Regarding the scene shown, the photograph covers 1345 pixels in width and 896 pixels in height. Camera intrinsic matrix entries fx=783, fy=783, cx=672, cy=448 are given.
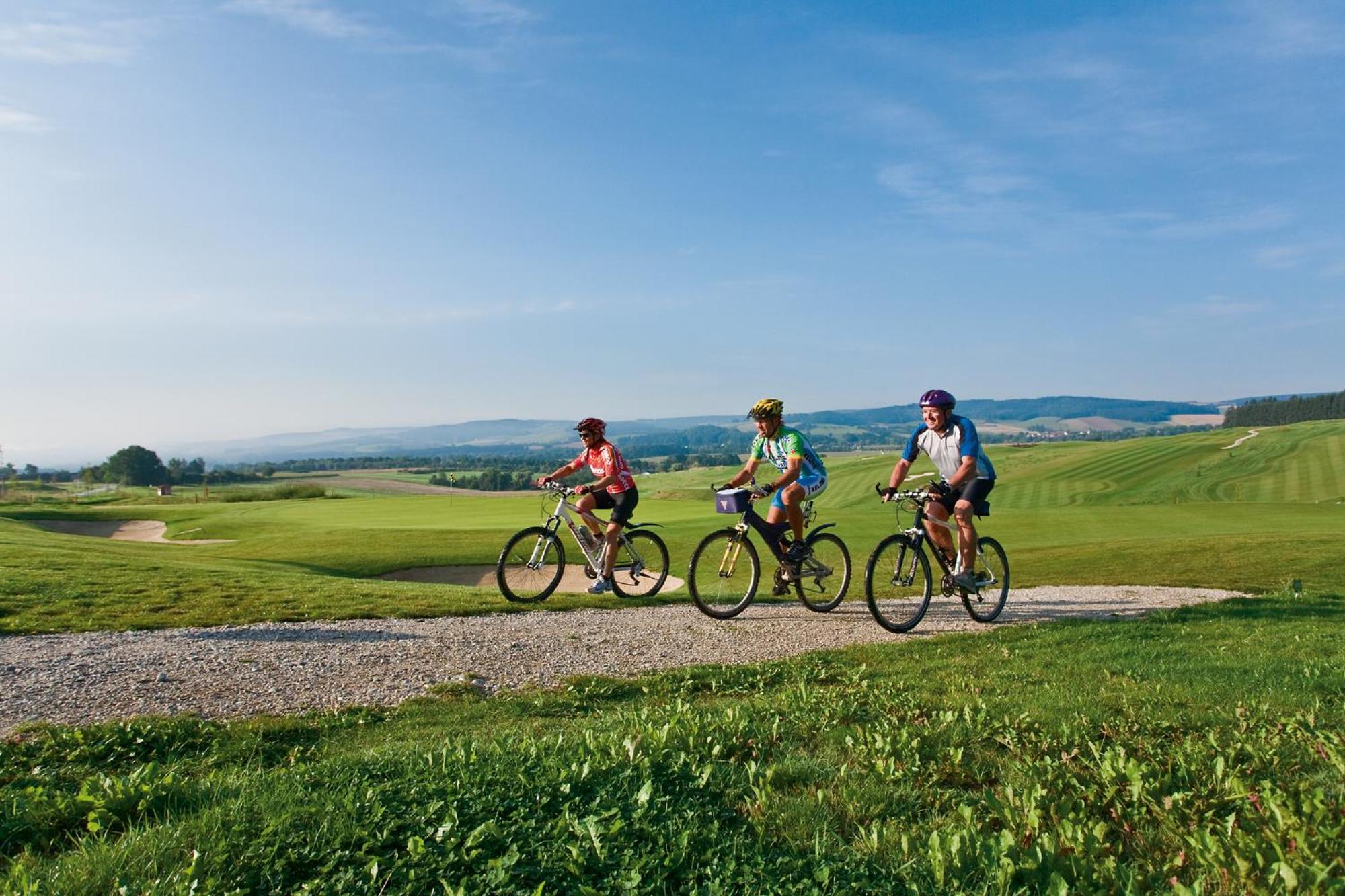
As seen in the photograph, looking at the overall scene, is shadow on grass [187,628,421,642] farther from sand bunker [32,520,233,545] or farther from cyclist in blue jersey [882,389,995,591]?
sand bunker [32,520,233,545]

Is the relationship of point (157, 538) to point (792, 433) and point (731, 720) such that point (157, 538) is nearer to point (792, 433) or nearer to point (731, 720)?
point (792, 433)

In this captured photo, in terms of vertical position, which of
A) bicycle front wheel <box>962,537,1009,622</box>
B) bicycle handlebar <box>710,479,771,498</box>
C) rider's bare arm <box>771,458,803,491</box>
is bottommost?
bicycle front wheel <box>962,537,1009,622</box>

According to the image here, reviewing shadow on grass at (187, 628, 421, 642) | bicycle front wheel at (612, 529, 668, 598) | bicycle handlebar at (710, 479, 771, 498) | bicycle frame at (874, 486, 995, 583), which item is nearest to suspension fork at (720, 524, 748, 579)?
bicycle handlebar at (710, 479, 771, 498)

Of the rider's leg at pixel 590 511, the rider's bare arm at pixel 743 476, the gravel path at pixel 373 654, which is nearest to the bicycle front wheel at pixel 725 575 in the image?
the gravel path at pixel 373 654

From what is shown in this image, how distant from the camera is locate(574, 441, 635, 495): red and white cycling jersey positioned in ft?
37.7

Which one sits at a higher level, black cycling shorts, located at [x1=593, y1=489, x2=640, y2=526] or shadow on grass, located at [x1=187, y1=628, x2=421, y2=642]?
black cycling shorts, located at [x1=593, y1=489, x2=640, y2=526]

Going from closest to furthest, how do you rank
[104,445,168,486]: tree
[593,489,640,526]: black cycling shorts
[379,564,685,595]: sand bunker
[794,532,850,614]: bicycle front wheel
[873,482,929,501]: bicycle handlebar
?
1. [873,482,929,501]: bicycle handlebar
2. [794,532,850,614]: bicycle front wheel
3. [593,489,640,526]: black cycling shorts
4. [379,564,685,595]: sand bunker
5. [104,445,168,486]: tree

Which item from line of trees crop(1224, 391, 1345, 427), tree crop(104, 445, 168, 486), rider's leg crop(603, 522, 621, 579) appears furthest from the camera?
line of trees crop(1224, 391, 1345, 427)

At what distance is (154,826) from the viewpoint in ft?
11.0

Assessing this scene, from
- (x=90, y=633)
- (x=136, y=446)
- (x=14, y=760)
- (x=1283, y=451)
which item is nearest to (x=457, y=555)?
(x=90, y=633)

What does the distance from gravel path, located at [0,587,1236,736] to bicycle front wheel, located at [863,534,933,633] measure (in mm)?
244

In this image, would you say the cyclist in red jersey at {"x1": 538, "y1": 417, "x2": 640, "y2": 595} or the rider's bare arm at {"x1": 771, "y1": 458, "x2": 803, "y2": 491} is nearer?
the rider's bare arm at {"x1": 771, "y1": 458, "x2": 803, "y2": 491}

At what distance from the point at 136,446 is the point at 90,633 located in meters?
108

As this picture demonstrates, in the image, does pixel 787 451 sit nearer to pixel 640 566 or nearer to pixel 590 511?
pixel 590 511
